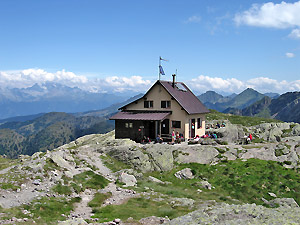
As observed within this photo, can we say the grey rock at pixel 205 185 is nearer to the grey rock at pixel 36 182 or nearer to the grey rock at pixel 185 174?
the grey rock at pixel 185 174

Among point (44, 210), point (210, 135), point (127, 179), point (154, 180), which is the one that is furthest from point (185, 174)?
point (210, 135)

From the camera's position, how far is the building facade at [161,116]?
166 ft

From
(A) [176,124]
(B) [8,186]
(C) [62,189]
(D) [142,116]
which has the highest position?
(D) [142,116]

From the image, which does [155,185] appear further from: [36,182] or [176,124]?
[176,124]

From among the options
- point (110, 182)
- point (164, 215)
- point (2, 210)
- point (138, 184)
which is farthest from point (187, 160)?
point (2, 210)

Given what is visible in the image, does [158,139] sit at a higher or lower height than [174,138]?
lower

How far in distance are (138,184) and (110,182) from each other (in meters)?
3.12

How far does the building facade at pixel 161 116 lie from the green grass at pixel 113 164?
1382 centimetres

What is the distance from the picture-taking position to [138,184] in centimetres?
2941

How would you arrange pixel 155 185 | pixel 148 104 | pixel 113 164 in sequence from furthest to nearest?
pixel 148 104 → pixel 113 164 → pixel 155 185

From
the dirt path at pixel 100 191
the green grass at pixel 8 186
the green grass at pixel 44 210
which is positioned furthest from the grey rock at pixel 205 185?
the green grass at pixel 8 186

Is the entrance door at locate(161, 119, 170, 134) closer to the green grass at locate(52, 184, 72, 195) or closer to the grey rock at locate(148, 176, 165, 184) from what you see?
the grey rock at locate(148, 176, 165, 184)

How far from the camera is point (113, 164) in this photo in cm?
3625

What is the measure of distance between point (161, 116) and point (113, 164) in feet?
55.3
